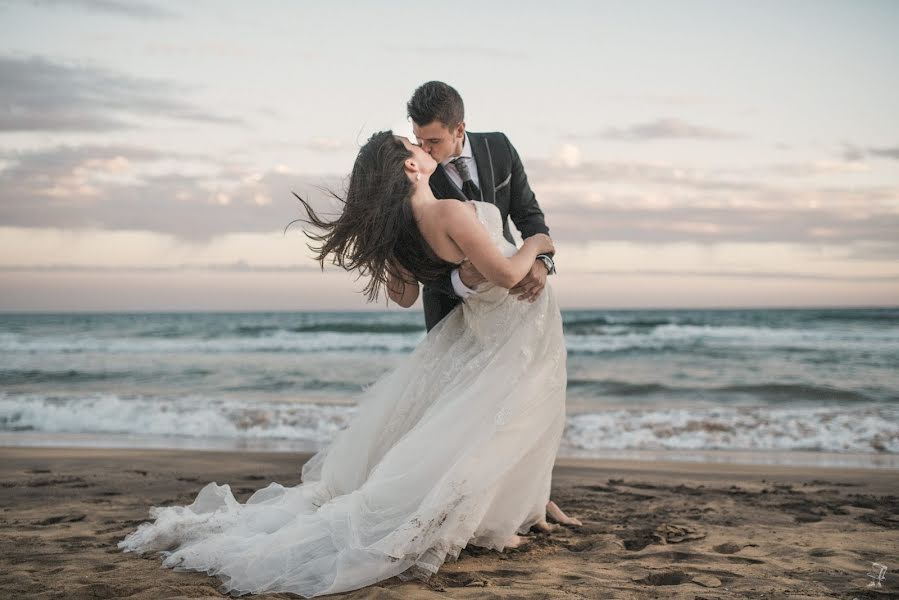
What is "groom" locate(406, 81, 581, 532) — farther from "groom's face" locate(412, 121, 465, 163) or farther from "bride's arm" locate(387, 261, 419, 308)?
"bride's arm" locate(387, 261, 419, 308)

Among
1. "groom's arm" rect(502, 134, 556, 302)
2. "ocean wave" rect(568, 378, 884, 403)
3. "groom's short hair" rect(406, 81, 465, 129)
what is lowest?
"ocean wave" rect(568, 378, 884, 403)

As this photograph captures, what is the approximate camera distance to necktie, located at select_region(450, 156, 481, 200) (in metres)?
3.83

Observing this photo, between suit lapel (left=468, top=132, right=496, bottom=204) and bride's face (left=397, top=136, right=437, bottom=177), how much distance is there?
47cm

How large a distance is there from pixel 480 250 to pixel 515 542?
1.55 metres

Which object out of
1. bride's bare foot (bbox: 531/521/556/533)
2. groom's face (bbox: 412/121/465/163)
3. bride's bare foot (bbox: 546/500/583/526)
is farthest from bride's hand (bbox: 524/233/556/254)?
bride's bare foot (bbox: 546/500/583/526)

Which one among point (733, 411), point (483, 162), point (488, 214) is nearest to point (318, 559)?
point (488, 214)

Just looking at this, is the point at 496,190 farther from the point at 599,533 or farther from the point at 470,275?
the point at 599,533

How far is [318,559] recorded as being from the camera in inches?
122

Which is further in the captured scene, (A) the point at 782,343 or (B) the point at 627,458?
(A) the point at 782,343

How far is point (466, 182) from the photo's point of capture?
3.86 metres

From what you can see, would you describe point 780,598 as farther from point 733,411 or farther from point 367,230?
point 733,411

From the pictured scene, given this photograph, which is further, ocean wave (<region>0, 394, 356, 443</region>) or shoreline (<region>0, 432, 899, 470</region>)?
ocean wave (<region>0, 394, 356, 443</region>)

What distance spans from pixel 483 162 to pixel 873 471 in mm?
4956

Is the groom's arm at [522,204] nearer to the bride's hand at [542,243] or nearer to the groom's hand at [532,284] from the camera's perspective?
the bride's hand at [542,243]
